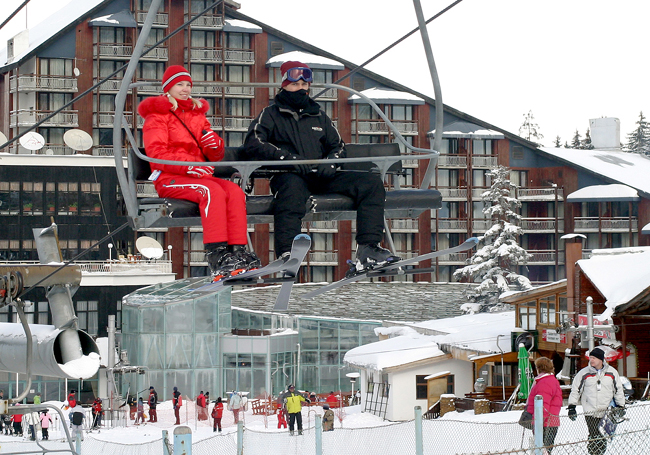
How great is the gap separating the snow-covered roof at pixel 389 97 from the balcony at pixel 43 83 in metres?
14.5

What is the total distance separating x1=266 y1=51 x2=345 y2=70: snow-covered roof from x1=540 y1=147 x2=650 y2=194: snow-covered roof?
13143 mm

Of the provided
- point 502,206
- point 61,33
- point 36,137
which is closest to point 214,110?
point 61,33

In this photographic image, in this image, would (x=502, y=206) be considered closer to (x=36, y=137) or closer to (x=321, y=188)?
(x=36, y=137)

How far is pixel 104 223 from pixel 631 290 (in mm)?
Answer: 29669

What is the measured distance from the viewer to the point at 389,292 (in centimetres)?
5028

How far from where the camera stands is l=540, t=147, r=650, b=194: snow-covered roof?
185 ft

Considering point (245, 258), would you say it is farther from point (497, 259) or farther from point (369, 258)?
point (497, 259)

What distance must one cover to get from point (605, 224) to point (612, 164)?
4.86 meters

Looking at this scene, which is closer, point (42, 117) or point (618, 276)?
point (618, 276)

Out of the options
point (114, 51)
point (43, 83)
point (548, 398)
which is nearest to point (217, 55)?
point (114, 51)

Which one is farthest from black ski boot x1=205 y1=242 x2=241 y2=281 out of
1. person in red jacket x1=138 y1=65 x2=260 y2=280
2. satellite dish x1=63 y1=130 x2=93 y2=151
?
satellite dish x1=63 y1=130 x2=93 y2=151

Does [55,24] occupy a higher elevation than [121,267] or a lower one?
higher

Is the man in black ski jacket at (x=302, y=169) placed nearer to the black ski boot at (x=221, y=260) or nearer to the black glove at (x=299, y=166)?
the black glove at (x=299, y=166)

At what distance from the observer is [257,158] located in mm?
7418
